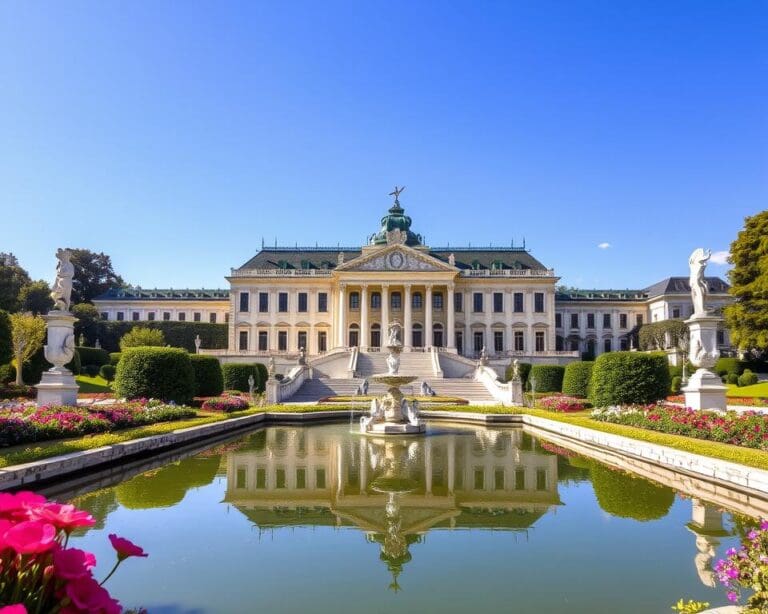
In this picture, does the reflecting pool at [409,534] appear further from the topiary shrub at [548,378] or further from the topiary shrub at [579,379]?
the topiary shrub at [548,378]

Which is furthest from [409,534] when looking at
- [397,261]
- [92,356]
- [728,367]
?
[397,261]

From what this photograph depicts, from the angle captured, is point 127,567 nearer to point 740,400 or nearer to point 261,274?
point 740,400

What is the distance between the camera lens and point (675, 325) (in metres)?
58.5

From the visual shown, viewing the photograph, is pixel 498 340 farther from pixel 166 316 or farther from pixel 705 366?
pixel 705 366

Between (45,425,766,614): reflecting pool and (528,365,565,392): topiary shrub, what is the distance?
2709cm

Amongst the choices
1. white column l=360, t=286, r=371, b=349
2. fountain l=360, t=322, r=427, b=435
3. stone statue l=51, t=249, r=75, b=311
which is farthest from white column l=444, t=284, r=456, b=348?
stone statue l=51, t=249, r=75, b=311

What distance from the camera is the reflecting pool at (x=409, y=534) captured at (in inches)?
221

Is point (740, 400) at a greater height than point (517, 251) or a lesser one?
lesser

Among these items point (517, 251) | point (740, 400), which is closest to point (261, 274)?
point (517, 251)

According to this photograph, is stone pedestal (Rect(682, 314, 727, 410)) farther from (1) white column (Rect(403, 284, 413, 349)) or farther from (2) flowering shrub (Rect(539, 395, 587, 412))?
(1) white column (Rect(403, 284, 413, 349))

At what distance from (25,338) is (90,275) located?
46.0 meters

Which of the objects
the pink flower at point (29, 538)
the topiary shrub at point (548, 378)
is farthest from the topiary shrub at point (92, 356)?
the pink flower at point (29, 538)

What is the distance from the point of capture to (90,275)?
7850 centimetres

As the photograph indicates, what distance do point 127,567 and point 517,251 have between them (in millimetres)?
64452
